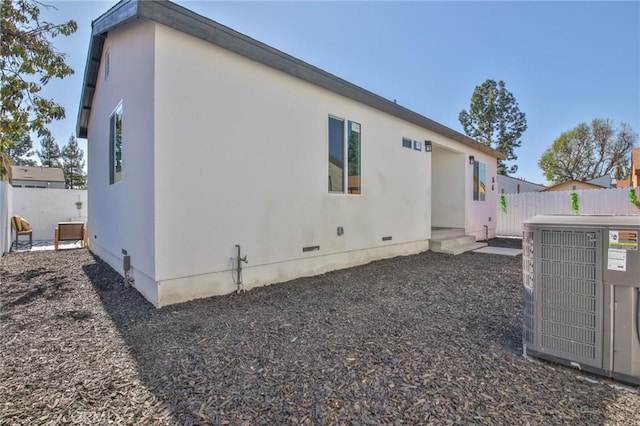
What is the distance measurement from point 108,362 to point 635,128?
4449cm

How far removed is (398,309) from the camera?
13.0ft

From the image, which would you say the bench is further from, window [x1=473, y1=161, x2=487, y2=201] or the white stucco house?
window [x1=473, y1=161, x2=487, y2=201]

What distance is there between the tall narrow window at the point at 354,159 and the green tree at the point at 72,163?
40.5m

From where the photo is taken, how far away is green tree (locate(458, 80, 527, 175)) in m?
27.5

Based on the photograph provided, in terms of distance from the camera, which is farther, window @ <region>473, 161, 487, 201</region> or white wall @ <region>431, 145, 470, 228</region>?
window @ <region>473, 161, 487, 201</region>

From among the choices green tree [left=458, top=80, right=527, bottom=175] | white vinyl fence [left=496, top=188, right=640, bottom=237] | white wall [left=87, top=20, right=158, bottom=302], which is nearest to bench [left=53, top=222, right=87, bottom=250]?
white wall [left=87, top=20, right=158, bottom=302]

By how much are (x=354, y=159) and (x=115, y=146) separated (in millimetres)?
4777

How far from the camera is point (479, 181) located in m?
11.4

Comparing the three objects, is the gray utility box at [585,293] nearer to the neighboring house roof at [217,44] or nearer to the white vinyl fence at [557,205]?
the neighboring house roof at [217,44]

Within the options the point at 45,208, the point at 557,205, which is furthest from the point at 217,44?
the point at 557,205

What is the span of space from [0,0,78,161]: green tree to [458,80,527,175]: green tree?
2905 centimetres

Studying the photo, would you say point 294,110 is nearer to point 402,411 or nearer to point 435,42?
point 402,411

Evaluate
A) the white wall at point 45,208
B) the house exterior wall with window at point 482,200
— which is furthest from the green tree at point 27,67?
the house exterior wall with window at point 482,200

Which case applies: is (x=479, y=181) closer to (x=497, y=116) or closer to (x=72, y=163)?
(x=497, y=116)
